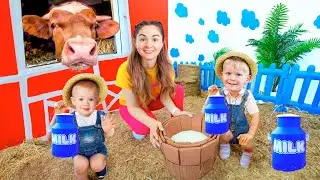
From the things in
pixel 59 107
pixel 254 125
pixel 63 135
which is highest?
pixel 59 107

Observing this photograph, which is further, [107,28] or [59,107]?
[107,28]

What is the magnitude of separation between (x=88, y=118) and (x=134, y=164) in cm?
68

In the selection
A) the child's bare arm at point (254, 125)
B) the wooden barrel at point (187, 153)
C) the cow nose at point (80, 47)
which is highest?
the cow nose at point (80, 47)

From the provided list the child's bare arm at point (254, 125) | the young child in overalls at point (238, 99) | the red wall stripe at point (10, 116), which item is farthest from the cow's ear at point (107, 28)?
the child's bare arm at point (254, 125)

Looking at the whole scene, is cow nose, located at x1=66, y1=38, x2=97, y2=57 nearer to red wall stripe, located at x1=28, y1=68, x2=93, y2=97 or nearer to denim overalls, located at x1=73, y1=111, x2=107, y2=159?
red wall stripe, located at x1=28, y1=68, x2=93, y2=97

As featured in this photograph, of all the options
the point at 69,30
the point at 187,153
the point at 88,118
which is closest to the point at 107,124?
the point at 88,118

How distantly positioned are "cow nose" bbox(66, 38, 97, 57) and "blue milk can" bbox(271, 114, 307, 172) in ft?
6.31

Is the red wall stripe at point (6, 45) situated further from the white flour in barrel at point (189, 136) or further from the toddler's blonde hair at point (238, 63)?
the toddler's blonde hair at point (238, 63)

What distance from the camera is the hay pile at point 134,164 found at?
274 cm

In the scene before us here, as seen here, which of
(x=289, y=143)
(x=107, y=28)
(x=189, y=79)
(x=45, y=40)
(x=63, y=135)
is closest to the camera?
(x=289, y=143)

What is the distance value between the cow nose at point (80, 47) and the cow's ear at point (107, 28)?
273 mm

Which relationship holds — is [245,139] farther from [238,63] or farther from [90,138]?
[90,138]

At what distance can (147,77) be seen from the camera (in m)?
3.03

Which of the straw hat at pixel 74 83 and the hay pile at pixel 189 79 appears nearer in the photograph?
the straw hat at pixel 74 83
